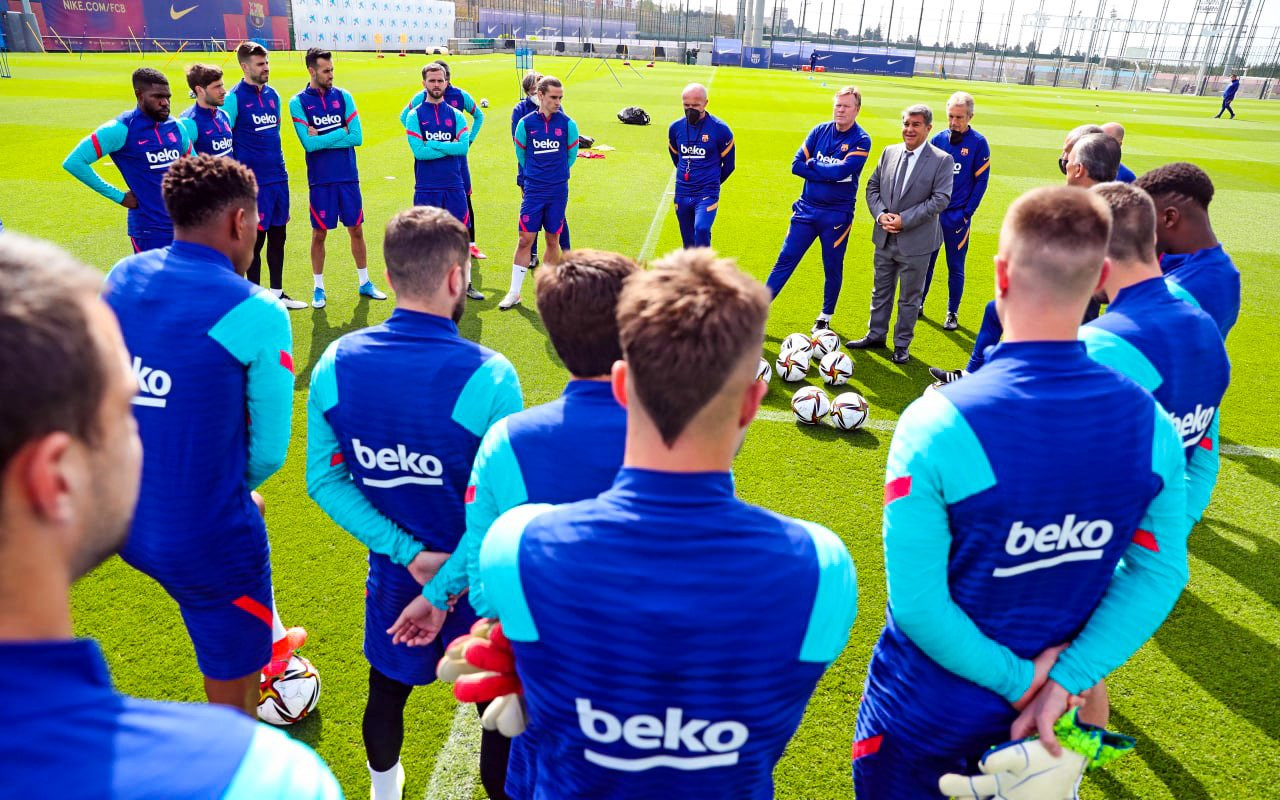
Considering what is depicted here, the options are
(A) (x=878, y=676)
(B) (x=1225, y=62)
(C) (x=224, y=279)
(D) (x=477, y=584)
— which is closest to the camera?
(D) (x=477, y=584)

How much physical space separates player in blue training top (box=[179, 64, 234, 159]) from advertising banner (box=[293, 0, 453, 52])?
49359 millimetres

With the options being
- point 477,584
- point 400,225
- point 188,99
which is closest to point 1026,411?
point 477,584

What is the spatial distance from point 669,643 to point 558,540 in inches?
11.1

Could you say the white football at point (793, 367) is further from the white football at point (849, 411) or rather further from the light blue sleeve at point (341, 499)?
the light blue sleeve at point (341, 499)

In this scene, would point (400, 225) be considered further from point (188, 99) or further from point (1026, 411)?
point (188, 99)

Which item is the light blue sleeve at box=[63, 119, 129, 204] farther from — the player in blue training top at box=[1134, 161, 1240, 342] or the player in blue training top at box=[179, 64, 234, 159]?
the player in blue training top at box=[1134, 161, 1240, 342]

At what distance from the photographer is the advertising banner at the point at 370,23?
4984 centimetres

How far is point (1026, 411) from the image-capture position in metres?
1.92

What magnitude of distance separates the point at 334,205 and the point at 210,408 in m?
6.55

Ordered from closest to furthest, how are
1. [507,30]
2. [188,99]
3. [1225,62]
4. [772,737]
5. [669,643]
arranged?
[669,643] → [772,737] → [188,99] → [1225,62] → [507,30]

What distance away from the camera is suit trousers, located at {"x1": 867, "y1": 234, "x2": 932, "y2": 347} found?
7.46 m

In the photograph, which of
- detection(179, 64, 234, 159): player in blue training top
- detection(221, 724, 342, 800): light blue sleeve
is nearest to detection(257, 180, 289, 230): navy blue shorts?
detection(179, 64, 234, 159): player in blue training top

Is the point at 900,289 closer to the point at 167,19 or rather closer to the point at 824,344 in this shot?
the point at 824,344

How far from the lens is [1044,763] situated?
6.63ft
